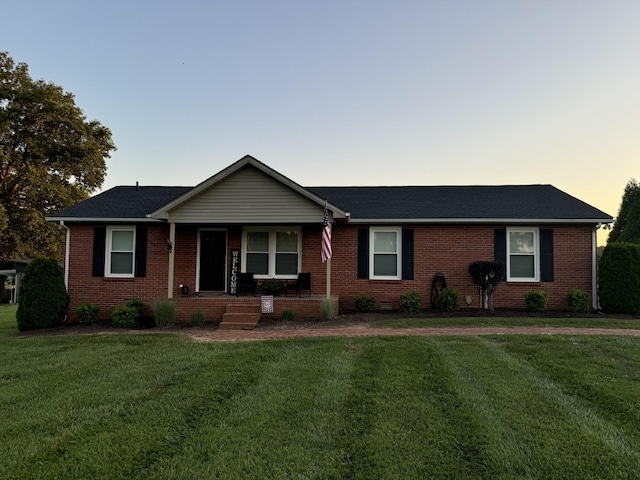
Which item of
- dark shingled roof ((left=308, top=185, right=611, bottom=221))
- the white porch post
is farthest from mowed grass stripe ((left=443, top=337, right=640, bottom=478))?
the white porch post

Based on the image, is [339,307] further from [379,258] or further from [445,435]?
[445,435]

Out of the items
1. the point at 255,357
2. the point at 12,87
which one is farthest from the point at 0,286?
the point at 255,357

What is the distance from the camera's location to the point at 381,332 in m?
8.79

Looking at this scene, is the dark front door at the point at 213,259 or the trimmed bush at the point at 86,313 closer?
the trimmed bush at the point at 86,313

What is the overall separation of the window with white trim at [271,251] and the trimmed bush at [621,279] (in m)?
8.88

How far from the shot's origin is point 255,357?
6.52 meters

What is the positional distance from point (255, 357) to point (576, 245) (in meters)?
10.4

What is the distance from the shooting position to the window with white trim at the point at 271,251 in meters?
12.6

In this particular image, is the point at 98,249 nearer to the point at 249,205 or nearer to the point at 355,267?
the point at 249,205

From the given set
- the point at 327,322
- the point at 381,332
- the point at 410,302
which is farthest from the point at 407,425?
the point at 410,302

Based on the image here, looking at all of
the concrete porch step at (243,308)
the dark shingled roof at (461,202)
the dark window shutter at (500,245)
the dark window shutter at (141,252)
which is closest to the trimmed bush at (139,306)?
the dark window shutter at (141,252)

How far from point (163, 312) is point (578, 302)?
11480 mm

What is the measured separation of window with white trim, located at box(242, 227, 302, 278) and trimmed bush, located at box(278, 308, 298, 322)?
1.98 metres

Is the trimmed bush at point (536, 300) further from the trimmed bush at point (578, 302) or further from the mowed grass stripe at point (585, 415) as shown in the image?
the mowed grass stripe at point (585, 415)
